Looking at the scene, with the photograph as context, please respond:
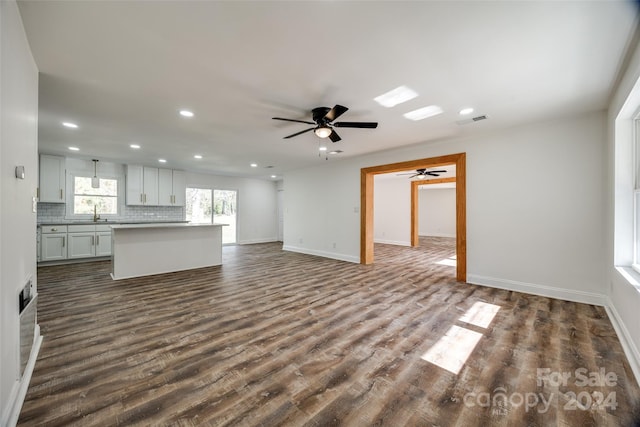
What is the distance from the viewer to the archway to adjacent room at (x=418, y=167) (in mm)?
4535

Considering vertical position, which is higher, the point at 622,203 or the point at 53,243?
the point at 622,203

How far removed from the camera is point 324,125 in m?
3.25

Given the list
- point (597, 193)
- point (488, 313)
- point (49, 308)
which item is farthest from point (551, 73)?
point (49, 308)

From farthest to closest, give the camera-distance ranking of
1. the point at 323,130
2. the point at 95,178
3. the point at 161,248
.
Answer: the point at 95,178 < the point at 161,248 < the point at 323,130

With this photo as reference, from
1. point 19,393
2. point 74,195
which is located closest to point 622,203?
point 19,393

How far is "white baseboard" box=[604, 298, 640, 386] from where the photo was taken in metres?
1.97

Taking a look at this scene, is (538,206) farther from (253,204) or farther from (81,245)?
(81,245)

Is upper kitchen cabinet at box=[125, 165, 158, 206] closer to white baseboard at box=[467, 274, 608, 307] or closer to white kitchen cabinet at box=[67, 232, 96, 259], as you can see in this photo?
white kitchen cabinet at box=[67, 232, 96, 259]

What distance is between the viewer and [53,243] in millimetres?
5742

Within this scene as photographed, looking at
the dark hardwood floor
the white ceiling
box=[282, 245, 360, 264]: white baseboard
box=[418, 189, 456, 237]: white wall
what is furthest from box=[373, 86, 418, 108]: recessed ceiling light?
box=[418, 189, 456, 237]: white wall

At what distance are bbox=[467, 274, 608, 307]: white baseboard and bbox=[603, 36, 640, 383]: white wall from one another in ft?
0.95

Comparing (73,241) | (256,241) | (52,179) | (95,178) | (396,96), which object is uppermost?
(396,96)

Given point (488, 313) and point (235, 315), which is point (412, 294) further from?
point (235, 315)

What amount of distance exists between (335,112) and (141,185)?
684 cm
